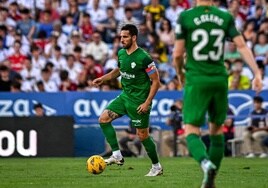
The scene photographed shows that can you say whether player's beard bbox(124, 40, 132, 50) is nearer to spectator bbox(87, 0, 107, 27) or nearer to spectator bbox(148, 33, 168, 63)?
spectator bbox(148, 33, 168, 63)

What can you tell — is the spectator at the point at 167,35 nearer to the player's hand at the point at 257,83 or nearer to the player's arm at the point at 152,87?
the player's arm at the point at 152,87

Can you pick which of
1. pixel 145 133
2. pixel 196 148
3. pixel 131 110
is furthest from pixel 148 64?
pixel 196 148

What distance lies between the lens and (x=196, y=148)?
37.4 feet

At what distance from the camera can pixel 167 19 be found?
28375 millimetres

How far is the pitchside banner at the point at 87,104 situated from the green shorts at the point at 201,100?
12.7 metres

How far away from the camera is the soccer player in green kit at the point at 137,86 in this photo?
15.6 m

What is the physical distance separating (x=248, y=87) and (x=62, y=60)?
17.8 ft

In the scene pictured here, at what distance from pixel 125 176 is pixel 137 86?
58.8 inches

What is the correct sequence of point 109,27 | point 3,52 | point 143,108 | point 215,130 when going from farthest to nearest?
point 109,27 < point 3,52 < point 143,108 < point 215,130

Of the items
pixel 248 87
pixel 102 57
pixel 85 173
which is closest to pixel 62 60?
pixel 102 57

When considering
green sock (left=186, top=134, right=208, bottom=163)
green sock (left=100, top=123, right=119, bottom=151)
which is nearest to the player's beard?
green sock (left=100, top=123, right=119, bottom=151)

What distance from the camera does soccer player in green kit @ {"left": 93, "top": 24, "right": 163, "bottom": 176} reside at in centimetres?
1557

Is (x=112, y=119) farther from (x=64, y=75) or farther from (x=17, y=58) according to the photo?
(x=17, y=58)

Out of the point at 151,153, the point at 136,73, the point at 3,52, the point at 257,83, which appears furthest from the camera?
the point at 3,52
